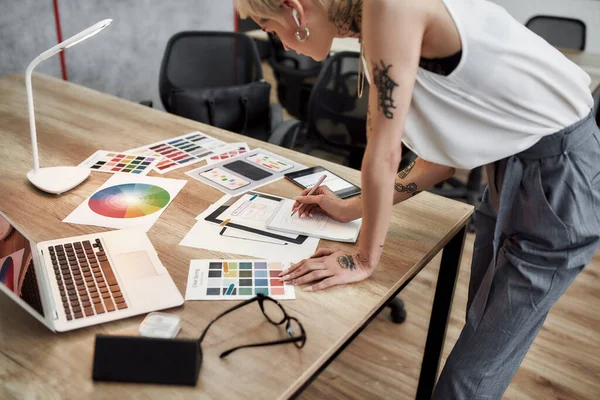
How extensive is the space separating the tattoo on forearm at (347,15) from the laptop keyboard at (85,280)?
2.20ft

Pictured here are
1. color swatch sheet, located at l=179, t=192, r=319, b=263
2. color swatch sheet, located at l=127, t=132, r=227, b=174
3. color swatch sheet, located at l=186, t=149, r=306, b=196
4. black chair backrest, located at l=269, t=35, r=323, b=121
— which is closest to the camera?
color swatch sheet, located at l=179, t=192, r=319, b=263

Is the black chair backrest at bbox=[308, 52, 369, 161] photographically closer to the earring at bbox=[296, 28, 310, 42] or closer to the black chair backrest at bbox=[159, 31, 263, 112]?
the black chair backrest at bbox=[159, 31, 263, 112]

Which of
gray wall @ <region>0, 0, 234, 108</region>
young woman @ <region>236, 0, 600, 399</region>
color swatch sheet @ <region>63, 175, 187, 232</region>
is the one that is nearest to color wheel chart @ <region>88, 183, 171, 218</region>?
color swatch sheet @ <region>63, 175, 187, 232</region>

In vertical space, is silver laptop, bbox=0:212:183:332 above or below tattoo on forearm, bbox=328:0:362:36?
below

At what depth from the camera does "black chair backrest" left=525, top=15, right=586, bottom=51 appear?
147 inches

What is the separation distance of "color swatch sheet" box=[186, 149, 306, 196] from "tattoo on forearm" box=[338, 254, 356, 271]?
45 cm

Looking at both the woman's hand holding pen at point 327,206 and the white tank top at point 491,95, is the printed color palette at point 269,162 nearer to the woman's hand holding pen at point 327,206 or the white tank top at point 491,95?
the woman's hand holding pen at point 327,206

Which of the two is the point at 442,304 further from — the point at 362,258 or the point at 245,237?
the point at 245,237

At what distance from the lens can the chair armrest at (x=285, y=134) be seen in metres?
2.22


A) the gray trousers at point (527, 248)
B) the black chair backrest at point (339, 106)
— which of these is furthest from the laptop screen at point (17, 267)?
the black chair backrest at point (339, 106)

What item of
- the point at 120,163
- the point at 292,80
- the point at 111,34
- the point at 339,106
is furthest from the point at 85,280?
the point at 292,80

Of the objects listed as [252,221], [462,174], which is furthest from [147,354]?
[462,174]

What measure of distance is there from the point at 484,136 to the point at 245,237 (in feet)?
1.89

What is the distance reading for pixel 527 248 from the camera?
3.59 feet
